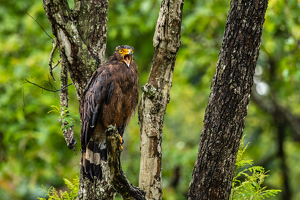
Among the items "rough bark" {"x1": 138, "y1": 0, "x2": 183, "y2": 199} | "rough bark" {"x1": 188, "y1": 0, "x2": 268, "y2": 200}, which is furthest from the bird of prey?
"rough bark" {"x1": 188, "y1": 0, "x2": 268, "y2": 200}

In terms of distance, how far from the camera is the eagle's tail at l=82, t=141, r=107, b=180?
3707 millimetres

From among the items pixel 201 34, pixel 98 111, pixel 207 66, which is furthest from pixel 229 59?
pixel 201 34

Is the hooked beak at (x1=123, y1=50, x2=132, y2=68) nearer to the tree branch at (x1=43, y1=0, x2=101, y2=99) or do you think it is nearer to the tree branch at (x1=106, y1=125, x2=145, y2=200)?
the tree branch at (x1=43, y1=0, x2=101, y2=99)

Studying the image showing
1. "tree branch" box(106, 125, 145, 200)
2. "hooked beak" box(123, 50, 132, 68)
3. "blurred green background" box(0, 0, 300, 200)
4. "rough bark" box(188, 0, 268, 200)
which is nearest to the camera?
"tree branch" box(106, 125, 145, 200)

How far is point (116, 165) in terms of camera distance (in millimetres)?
2840

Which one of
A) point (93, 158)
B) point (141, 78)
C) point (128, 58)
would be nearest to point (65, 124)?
point (93, 158)

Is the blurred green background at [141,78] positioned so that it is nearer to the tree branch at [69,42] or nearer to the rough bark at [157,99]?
the tree branch at [69,42]

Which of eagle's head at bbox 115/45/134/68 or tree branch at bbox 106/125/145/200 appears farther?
eagle's head at bbox 115/45/134/68

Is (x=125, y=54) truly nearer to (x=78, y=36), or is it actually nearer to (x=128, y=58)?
(x=128, y=58)

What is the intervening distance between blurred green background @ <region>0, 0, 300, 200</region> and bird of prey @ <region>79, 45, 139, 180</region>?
5.62 feet

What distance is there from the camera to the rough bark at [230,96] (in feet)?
10.1

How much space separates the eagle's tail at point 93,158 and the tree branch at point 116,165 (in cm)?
77

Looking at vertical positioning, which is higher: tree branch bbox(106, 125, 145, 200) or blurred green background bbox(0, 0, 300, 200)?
blurred green background bbox(0, 0, 300, 200)

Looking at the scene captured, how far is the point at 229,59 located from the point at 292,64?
3.05 m
